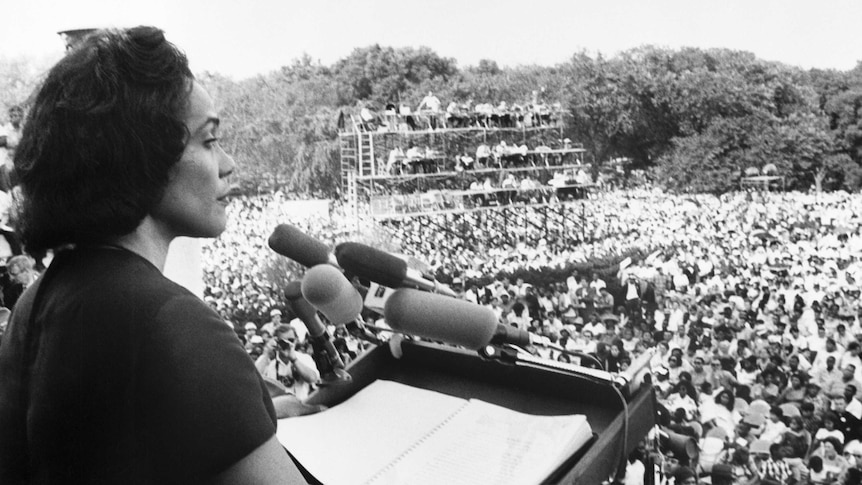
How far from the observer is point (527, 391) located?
78cm

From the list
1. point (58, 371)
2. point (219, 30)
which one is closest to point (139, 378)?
point (58, 371)

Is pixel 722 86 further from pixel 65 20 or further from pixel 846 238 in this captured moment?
pixel 65 20

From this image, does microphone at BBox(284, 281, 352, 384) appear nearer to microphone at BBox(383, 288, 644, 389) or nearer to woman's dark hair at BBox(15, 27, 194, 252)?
microphone at BBox(383, 288, 644, 389)

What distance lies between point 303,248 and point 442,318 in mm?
243

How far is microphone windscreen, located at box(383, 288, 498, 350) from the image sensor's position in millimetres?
664

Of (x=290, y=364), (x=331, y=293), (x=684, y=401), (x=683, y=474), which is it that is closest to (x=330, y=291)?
(x=331, y=293)

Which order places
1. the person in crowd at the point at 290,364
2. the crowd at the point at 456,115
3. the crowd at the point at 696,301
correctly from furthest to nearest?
the person in crowd at the point at 290,364 < the crowd at the point at 456,115 < the crowd at the point at 696,301

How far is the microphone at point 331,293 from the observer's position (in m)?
0.73

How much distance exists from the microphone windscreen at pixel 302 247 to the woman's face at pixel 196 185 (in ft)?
0.78

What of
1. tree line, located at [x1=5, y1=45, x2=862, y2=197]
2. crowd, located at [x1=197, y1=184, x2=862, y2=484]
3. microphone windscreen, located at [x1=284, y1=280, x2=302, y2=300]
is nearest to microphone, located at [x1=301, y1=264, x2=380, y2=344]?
microphone windscreen, located at [x1=284, y1=280, x2=302, y2=300]

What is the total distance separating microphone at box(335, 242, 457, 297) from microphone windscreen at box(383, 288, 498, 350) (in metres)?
0.03

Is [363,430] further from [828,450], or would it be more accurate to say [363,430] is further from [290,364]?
[290,364]

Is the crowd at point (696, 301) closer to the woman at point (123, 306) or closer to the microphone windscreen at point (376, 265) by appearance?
the microphone windscreen at point (376, 265)

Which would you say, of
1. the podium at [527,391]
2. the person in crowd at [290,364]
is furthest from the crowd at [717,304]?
the podium at [527,391]
